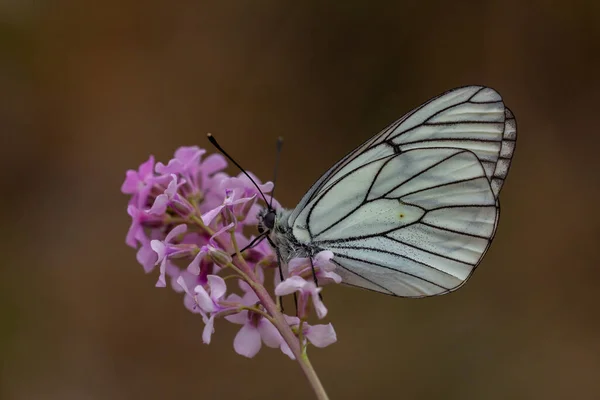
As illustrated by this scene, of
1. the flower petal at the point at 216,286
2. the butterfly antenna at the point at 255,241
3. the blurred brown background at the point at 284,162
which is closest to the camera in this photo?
Result: the flower petal at the point at 216,286

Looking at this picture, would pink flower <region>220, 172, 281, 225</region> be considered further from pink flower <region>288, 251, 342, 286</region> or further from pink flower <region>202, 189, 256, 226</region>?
pink flower <region>288, 251, 342, 286</region>

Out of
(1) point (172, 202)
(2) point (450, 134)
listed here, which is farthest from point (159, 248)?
(2) point (450, 134)

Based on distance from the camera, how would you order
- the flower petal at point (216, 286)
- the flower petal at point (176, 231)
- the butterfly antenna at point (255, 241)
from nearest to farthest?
the flower petal at point (216, 286) → the flower petal at point (176, 231) → the butterfly antenna at point (255, 241)

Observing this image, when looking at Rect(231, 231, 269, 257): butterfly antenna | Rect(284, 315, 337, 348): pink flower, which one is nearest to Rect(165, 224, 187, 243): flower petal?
Rect(231, 231, 269, 257): butterfly antenna

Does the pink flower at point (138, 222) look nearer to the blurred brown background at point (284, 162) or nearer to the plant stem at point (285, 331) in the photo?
the plant stem at point (285, 331)

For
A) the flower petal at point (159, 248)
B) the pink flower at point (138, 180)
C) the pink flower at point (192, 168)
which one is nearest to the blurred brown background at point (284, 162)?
the pink flower at point (192, 168)

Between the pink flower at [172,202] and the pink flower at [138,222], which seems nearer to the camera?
the pink flower at [172,202]

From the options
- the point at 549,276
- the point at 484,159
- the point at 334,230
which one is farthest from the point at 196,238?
the point at 549,276

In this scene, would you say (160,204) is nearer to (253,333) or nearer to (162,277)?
(162,277)
